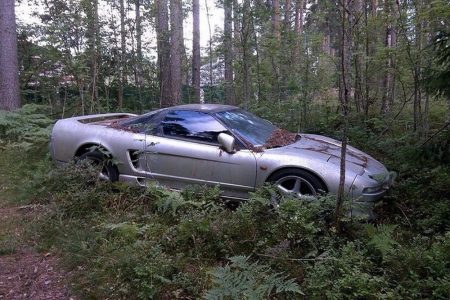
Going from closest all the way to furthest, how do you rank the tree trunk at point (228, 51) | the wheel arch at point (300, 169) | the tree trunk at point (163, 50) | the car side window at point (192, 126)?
the wheel arch at point (300, 169), the car side window at point (192, 126), the tree trunk at point (228, 51), the tree trunk at point (163, 50)

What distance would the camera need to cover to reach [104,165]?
5.98 meters

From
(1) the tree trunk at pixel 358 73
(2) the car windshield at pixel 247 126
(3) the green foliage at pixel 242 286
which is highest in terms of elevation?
(1) the tree trunk at pixel 358 73

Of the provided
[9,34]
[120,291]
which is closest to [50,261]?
[120,291]

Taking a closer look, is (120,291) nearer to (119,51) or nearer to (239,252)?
(239,252)

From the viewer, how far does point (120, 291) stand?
358 centimetres

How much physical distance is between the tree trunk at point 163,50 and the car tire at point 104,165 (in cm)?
664

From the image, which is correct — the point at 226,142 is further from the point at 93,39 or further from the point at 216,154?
the point at 93,39

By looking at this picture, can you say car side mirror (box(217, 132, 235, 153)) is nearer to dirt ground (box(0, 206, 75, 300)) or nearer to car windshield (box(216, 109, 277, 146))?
car windshield (box(216, 109, 277, 146))

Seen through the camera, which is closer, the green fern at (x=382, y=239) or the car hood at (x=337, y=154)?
the green fern at (x=382, y=239)

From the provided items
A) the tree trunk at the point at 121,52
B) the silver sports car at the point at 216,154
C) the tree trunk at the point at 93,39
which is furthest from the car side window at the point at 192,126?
the tree trunk at the point at 121,52

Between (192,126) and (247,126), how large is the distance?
33.4 inches

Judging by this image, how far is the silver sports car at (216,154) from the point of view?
500 centimetres

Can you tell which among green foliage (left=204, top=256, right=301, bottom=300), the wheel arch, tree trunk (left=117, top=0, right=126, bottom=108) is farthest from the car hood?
tree trunk (left=117, top=0, right=126, bottom=108)

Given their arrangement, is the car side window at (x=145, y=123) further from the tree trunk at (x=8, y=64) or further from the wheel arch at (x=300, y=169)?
the tree trunk at (x=8, y=64)
